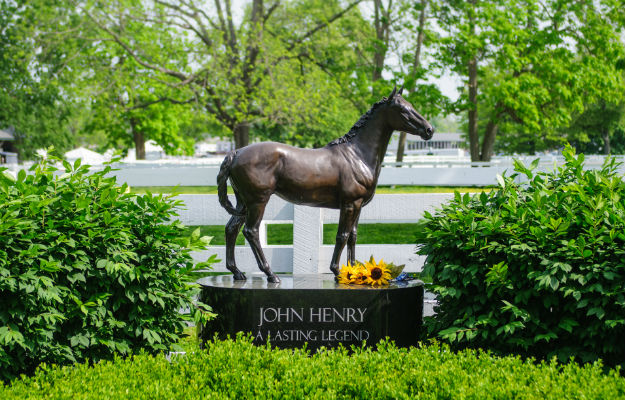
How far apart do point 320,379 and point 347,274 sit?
63.8 inches

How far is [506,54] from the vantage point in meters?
17.8

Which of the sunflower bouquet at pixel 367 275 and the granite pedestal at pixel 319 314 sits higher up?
the sunflower bouquet at pixel 367 275

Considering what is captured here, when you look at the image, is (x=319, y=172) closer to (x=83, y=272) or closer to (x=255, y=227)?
(x=255, y=227)

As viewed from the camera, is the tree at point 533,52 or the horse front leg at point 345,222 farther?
the tree at point 533,52

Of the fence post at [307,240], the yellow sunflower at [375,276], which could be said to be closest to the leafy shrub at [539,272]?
the yellow sunflower at [375,276]

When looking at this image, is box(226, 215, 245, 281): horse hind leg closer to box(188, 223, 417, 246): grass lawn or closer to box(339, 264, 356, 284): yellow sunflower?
box(339, 264, 356, 284): yellow sunflower

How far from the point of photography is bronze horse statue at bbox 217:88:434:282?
4668 millimetres

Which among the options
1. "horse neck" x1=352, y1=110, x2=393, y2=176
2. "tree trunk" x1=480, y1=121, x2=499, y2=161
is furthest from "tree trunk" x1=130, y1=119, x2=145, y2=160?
"horse neck" x1=352, y1=110, x2=393, y2=176

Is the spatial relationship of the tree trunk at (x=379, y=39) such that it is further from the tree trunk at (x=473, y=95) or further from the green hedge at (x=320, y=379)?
A: the green hedge at (x=320, y=379)

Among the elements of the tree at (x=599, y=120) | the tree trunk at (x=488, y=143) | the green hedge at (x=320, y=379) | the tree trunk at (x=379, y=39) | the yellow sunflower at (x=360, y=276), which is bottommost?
the green hedge at (x=320, y=379)

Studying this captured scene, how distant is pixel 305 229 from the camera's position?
5.87 meters

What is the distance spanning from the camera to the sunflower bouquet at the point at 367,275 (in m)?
4.62

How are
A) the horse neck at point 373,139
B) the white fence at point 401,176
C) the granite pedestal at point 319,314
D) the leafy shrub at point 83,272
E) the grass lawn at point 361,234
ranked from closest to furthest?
the leafy shrub at point 83,272
the granite pedestal at point 319,314
the horse neck at point 373,139
the white fence at point 401,176
the grass lawn at point 361,234

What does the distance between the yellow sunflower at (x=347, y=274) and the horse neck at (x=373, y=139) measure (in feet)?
2.65
